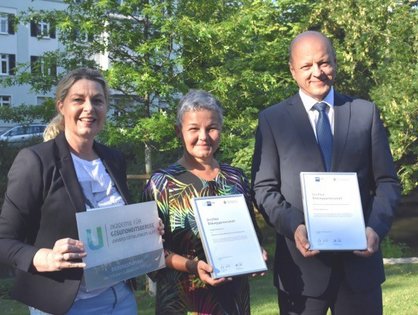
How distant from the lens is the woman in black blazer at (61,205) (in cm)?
294

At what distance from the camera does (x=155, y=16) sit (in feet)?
32.2

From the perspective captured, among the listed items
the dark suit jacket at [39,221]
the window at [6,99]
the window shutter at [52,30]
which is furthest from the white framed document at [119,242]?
the window at [6,99]

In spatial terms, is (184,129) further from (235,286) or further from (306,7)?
(306,7)

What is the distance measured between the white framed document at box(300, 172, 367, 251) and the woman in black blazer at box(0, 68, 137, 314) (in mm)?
981

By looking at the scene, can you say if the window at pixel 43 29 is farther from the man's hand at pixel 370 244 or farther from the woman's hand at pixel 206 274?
the man's hand at pixel 370 244

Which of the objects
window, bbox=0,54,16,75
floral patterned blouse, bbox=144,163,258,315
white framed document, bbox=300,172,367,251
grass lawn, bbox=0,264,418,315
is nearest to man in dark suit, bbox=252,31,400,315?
white framed document, bbox=300,172,367,251

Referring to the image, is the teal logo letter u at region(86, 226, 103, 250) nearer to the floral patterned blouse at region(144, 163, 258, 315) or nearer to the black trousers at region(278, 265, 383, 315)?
the floral patterned blouse at region(144, 163, 258, 315)

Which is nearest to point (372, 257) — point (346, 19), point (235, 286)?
point (235, 286)

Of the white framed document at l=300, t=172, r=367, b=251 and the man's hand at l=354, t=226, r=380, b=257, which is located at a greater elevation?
the white framed document at l=300, t=172, r=367, b=251

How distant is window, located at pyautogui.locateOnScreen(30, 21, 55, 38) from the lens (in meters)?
10.8

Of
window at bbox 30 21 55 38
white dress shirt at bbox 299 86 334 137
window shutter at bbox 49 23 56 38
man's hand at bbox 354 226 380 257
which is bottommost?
man's hand at bbox 354 226 380 257

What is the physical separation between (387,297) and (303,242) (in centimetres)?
543

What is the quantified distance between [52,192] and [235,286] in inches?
45.3

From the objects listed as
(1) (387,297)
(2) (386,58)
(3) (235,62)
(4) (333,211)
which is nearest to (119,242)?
(4) (333,211)
